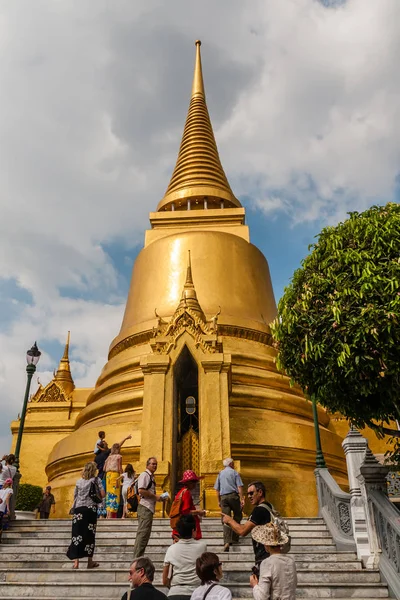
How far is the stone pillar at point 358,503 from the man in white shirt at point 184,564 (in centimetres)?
427

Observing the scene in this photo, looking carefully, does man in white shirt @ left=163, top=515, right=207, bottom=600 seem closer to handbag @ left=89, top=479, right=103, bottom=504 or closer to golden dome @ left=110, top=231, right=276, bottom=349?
handbag @ left=89, top=479, right=103, bottom=504

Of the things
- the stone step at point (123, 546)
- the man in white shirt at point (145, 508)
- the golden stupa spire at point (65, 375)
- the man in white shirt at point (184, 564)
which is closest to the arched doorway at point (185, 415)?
the stone step at point (123, 546)

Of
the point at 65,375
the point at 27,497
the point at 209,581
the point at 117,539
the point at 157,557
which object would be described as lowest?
the point at 209,581

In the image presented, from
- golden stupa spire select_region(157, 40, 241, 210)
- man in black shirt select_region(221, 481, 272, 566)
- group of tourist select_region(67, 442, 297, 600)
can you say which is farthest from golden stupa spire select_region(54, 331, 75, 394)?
man in black shirt select_region(221, 481, 272, 566)

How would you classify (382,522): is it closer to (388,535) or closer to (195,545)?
(388,535)

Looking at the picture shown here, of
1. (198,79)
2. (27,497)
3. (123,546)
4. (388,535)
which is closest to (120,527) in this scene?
(123,546)

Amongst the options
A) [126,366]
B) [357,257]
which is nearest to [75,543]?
[357,257]

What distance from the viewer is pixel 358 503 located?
839cm

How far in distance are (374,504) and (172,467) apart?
5696mm

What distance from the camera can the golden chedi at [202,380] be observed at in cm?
1278

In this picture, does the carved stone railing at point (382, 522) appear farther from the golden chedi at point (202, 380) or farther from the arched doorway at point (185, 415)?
the arched doorway at point (185, 415)

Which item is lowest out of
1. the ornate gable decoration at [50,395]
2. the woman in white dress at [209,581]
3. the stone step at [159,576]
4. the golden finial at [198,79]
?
the woman in white dress at [209,581]

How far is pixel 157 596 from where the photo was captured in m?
3.29

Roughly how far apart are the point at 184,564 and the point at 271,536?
3.07 feet
